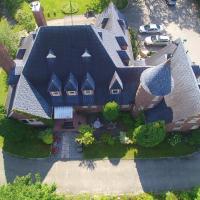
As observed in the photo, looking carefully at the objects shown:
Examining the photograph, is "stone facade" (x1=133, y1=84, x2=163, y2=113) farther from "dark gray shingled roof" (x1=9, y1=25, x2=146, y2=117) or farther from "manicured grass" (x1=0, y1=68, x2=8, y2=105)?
"manicured grass" (x1=0, y1=68, x2=8, y2=105)

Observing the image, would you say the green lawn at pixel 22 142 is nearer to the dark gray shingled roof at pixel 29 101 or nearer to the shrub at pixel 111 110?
the dark gray shingled roof at pixel 29 101

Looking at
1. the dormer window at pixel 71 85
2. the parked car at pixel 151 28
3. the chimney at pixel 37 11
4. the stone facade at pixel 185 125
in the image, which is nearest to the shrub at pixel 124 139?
the stone facade at pixel 185 125

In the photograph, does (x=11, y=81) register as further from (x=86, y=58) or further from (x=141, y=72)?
(x=141, y=72)

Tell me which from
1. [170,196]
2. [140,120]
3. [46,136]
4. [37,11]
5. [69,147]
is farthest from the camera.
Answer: [69,147]

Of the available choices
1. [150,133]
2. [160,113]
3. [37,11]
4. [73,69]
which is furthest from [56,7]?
[150,133]

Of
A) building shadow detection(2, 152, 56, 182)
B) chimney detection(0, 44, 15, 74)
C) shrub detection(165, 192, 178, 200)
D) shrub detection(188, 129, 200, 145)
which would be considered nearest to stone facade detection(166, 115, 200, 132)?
shrub detection(188, 129, 200, 145)

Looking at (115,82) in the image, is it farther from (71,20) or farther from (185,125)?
(71,20)
